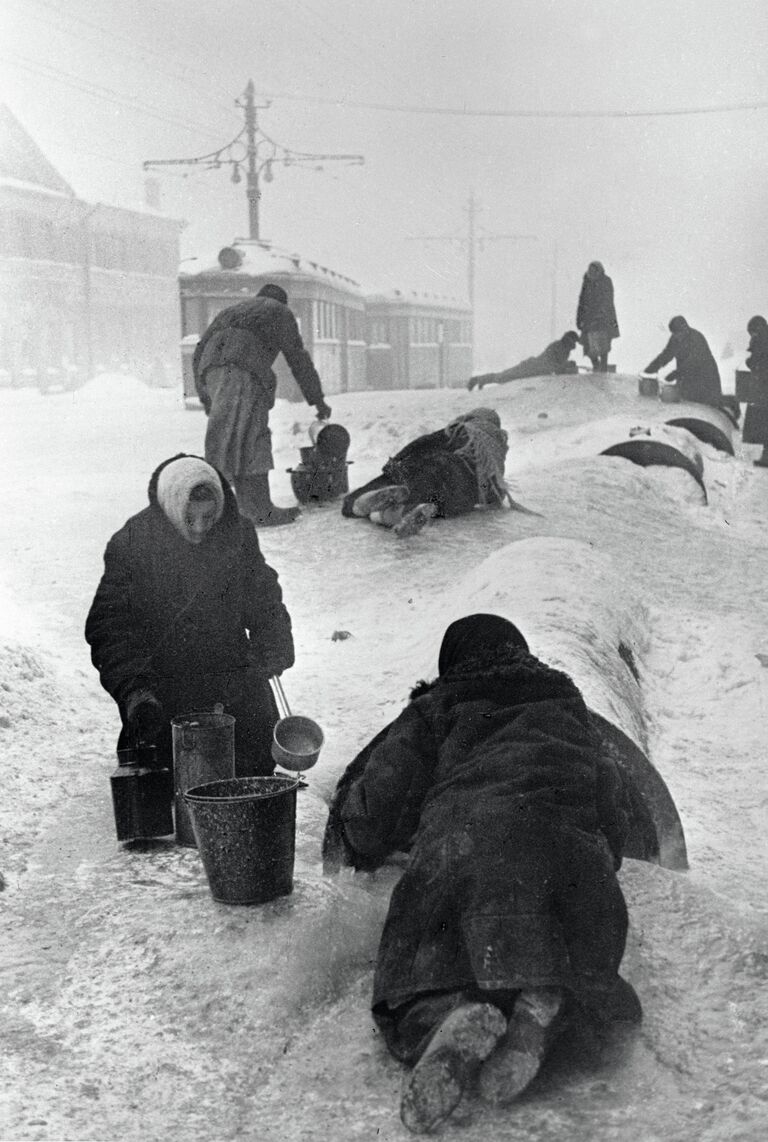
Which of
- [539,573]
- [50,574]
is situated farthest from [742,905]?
[50,574]

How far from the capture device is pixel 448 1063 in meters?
2.38

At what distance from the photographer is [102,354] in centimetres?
2291

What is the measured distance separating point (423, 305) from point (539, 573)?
19.1m

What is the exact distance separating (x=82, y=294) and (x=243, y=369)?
14878 millimetres

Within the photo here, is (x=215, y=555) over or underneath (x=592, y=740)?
over

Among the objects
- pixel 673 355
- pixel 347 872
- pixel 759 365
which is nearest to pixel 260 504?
pixel 347 872

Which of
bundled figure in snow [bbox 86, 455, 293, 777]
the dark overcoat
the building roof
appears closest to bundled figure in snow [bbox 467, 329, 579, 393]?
the dark overcoat

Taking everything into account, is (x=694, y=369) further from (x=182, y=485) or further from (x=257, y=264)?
(x=182, y=485)

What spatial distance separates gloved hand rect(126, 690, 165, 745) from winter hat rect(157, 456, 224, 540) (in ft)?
1.81

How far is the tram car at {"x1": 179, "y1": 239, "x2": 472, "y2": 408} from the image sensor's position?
17.1m

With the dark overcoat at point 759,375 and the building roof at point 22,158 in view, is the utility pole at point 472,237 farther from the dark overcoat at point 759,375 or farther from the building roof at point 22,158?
the building roof at point 22,158

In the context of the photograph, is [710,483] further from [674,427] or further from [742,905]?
[742,905]

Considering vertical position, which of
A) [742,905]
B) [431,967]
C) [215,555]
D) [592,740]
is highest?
[215,555]

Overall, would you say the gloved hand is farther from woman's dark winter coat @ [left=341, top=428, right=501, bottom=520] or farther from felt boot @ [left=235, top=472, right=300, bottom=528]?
woman's dark winter coat @ [left=341, top=428, right=501, bottom=520]
